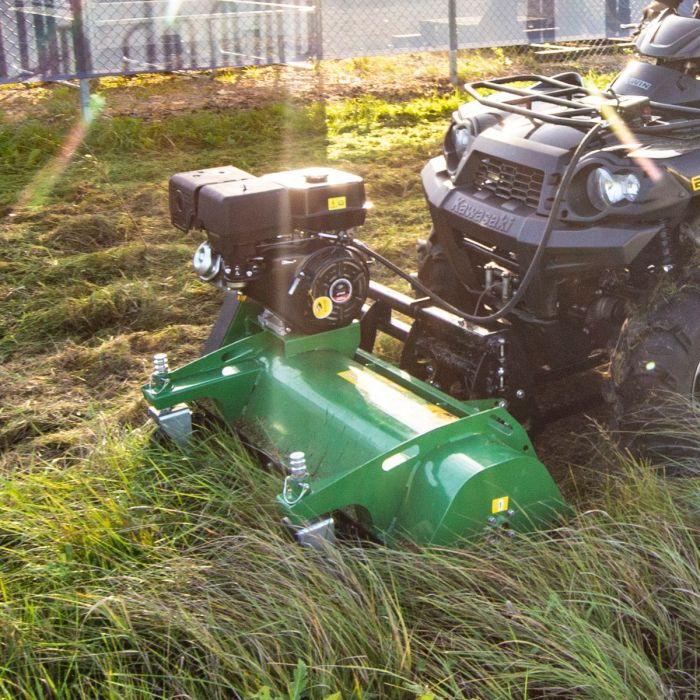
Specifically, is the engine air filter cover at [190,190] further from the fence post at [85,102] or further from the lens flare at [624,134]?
the fence post at [85,102]

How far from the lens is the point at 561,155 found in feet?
10.2

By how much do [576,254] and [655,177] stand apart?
0.29 meters

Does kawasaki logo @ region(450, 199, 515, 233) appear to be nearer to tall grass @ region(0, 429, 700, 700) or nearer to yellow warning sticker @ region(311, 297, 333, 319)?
yellow warning sticker @ region(311, 297, 333, 319)

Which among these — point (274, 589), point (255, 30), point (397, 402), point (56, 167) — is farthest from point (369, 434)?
point (255, 30)

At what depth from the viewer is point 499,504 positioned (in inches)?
104

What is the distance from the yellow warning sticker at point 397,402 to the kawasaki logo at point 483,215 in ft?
1.78

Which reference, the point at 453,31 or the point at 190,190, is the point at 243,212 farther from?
the point at 453,31

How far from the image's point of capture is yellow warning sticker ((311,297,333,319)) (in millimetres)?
3145

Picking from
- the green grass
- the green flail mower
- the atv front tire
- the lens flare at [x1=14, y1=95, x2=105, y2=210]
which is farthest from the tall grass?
the lens flare at [x1=14, y1=95, x2=105, y2=210]

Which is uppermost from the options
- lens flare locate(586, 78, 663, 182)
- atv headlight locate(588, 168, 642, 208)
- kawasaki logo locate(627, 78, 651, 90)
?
kawasaki logo locate(627, 78, 651, 90)

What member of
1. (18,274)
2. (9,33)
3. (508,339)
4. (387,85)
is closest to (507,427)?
(508,339)

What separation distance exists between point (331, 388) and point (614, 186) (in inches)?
37.4

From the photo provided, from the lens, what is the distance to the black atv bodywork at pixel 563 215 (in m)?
2.99

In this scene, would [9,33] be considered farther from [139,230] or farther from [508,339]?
[508,339]
